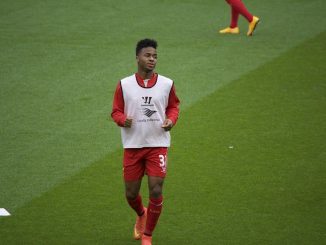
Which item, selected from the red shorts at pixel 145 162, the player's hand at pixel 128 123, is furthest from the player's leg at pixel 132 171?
the player's hand at pixel 128 123

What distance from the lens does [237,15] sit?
599 inches

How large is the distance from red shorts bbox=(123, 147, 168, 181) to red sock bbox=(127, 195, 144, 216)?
0.29 m

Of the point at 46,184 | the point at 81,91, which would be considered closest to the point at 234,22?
the point at 81,91

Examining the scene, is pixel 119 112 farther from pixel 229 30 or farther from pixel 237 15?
pixel 229 30

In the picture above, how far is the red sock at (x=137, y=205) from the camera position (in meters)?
7.27

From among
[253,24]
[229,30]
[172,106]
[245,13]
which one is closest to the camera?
[172,106]

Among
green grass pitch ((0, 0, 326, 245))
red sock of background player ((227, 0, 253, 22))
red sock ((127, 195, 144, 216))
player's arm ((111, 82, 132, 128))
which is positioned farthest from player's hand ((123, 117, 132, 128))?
red sock of background player ((227, 0, 253, 22))

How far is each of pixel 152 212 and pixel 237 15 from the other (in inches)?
351

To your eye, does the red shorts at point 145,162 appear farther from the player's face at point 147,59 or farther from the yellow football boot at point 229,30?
the yellow football boot at point 229,30

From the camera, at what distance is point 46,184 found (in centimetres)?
875

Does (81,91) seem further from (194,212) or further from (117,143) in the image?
(194,212)

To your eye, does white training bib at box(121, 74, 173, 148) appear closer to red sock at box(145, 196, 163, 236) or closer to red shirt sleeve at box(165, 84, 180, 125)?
red shirt sleeve at box(165, 84, 180, 125)

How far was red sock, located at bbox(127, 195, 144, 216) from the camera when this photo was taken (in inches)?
286

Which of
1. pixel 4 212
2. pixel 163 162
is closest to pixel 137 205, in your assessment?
pixel 163 162
